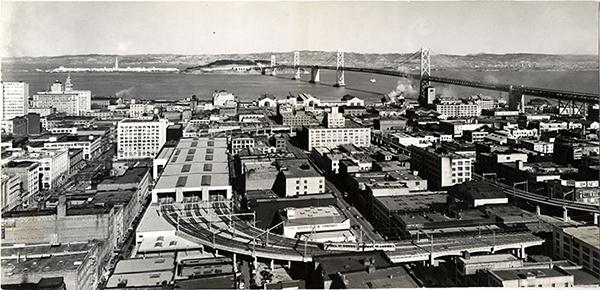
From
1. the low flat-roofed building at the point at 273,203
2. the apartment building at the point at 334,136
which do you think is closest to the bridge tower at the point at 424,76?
the apartment building at the point at 334,136

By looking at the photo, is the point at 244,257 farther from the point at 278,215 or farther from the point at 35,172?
the point at 35,172

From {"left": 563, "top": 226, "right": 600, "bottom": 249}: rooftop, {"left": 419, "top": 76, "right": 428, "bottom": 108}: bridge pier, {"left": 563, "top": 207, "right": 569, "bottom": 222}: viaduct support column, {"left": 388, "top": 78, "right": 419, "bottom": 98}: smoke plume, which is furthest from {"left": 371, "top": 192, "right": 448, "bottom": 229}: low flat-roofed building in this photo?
{"left": 388, "top": 78, "right": 419, "bottom": 98}: smoke plume

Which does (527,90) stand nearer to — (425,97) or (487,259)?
(425,97)

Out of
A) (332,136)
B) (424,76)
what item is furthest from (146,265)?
(424,76)

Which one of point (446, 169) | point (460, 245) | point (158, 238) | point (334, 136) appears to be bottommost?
point (158, 238)

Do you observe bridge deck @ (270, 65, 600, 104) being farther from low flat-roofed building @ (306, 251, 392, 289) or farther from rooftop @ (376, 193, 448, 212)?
low flat-roofed building @ (306, 251, 392, 289)

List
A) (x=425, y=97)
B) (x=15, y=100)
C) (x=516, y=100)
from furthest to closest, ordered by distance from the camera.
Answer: (x=425, y=97) < (x=516, y=100) < (x=15, y=100)

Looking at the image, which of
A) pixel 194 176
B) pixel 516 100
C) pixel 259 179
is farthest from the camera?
pixel 516 100

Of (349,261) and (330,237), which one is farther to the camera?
(330,237)
